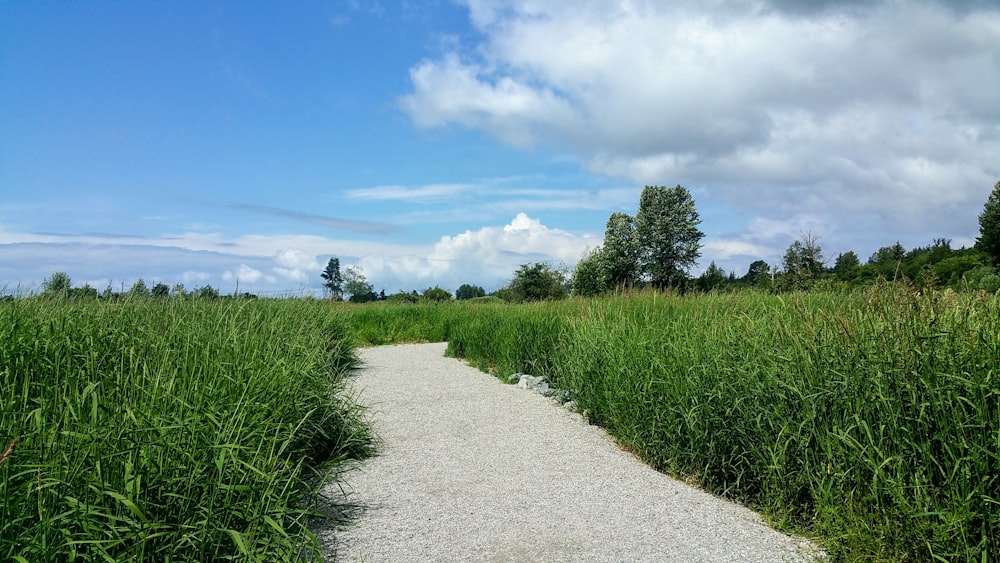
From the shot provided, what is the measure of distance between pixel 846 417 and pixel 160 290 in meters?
8.81

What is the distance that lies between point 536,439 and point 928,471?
3.60 m

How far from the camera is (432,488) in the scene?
4641mm

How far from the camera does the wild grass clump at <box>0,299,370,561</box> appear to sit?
8.39 ft

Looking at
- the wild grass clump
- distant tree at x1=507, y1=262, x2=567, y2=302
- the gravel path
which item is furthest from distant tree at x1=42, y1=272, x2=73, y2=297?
distant tree at x1=507, y1=262, x2=567, y2=302

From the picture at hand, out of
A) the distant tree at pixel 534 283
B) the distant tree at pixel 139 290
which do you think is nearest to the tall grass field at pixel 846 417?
the distant tree at pixel 139 290

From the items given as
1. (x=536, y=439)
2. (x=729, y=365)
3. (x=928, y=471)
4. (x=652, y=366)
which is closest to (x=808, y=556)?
(x=928, y=471)

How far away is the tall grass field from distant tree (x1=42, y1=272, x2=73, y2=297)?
645 centimetres

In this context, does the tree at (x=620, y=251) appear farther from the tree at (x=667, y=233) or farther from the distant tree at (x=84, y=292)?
the distant tree at (x=84, y=292)

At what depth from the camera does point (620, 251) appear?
130ft

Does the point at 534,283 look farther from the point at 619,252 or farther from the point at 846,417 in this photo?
the point at 846,417

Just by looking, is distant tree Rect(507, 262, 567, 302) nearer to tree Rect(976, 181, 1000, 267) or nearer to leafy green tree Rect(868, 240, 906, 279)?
leafy green tree Rect(868, 240, 906, 279)

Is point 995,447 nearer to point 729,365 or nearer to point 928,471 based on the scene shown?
point 928,471

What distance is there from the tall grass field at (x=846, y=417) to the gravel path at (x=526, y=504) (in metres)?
0.29

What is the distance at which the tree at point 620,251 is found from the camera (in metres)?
38.2
